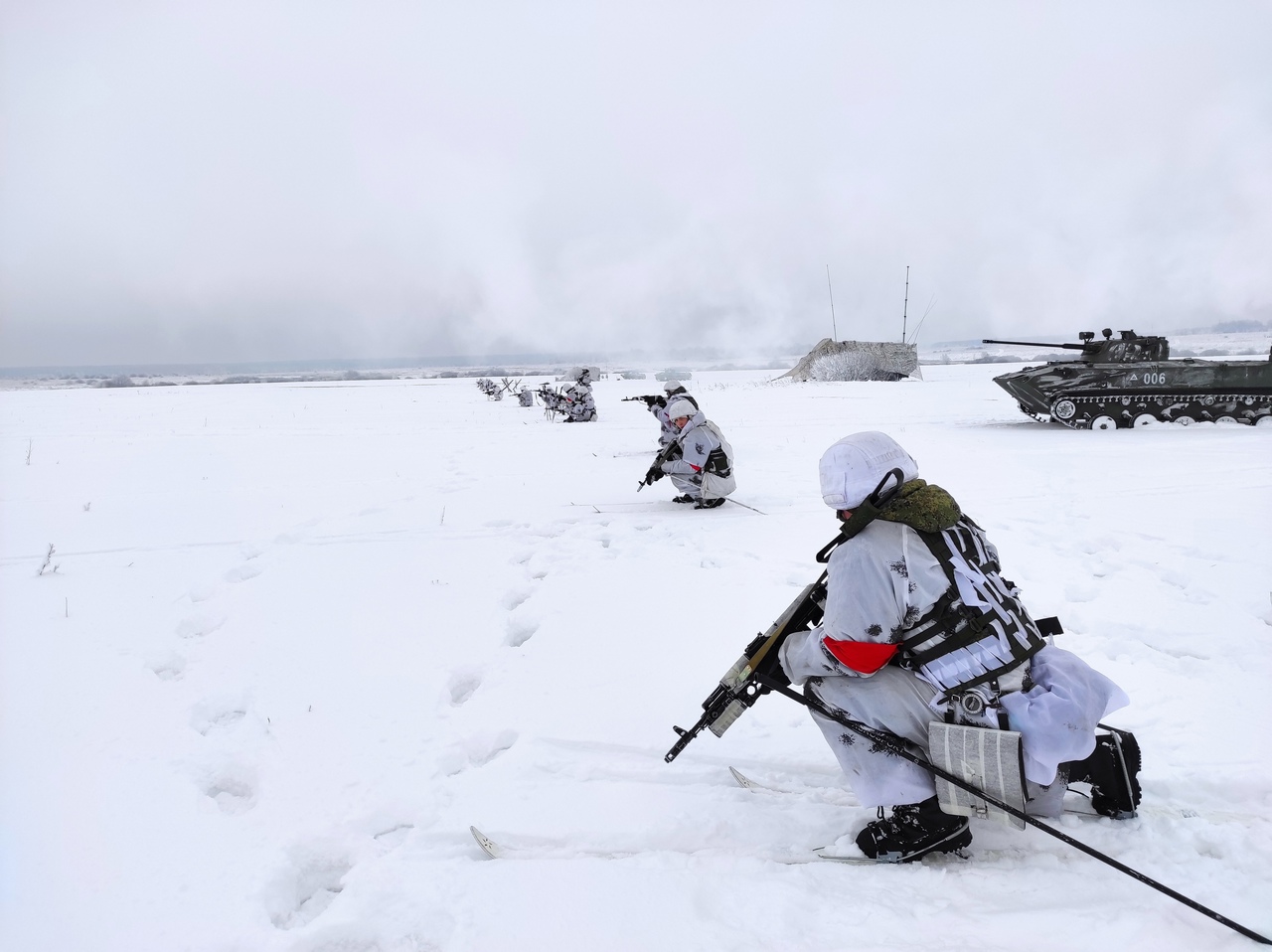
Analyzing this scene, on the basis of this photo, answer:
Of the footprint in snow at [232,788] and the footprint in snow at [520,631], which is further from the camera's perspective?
the footprint in snow at [520,631]

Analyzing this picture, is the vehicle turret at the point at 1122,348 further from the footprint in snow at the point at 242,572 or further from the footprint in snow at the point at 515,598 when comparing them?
the footprint in snow at the point at 242,572

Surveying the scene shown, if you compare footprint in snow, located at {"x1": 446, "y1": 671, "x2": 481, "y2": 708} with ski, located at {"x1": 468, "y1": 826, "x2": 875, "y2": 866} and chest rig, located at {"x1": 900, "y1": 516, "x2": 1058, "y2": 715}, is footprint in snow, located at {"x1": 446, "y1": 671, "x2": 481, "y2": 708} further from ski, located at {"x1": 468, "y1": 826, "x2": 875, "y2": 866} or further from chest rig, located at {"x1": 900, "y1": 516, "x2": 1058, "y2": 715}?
chest rig, located at {"x1": 900, "y1": 516, "x2": 1058, "y2": 715}

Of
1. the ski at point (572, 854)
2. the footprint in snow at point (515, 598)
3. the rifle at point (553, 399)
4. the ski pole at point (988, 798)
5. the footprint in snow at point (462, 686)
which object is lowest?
the rifle at point (553, 399)

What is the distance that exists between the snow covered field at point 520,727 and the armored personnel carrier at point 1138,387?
267 inches

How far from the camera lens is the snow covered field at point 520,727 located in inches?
100.0

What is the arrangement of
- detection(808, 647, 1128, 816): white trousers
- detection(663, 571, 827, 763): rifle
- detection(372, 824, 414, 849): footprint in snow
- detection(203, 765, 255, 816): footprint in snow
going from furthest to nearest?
detection(203, 765, 255, 816): footprint in snow, detection(372, 824, 414, 849): footprint in snow, detection(663, 571, 827, 763): rifle, detection(808, 647, 1128, 816): white trousers

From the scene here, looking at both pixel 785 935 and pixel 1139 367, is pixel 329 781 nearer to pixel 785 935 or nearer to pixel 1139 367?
pixel 785 935

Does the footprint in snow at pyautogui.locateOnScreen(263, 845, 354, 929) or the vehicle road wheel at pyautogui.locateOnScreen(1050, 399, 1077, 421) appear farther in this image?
the vehicle road wheel at pyautogui.locateOnScreen(1050, 399, 1077, 421)

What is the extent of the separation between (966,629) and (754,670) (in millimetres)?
804

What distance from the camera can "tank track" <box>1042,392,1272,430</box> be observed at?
45.6ft

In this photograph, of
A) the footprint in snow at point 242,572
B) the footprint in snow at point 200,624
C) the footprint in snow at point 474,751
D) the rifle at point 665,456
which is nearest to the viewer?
the footprint in snow at point 474,751

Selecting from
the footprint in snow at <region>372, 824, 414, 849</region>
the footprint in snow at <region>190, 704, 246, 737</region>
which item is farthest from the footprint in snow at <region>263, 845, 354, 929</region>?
the footprint in snow at <region>190, 704, 246, 737</region>

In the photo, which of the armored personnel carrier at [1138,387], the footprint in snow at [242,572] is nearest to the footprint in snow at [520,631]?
the footprint in snow at [242,572]

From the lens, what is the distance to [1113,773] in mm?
2795
